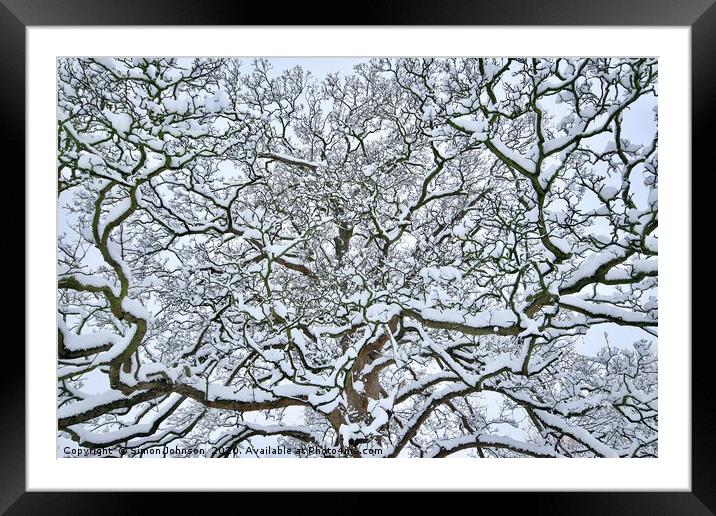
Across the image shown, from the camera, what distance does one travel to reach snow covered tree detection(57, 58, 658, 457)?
2.50 metres

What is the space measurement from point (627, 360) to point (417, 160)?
1782 millimetres

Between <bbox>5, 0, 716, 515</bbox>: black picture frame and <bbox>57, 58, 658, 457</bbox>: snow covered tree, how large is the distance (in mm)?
879

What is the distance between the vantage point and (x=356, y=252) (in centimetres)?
288

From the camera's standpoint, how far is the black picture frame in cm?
139

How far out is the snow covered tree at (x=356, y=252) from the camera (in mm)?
2504

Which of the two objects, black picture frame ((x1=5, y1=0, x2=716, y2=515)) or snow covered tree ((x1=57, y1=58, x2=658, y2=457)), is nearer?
black picture frame ((x1=5, y1=0, x2=716, y2=515))
